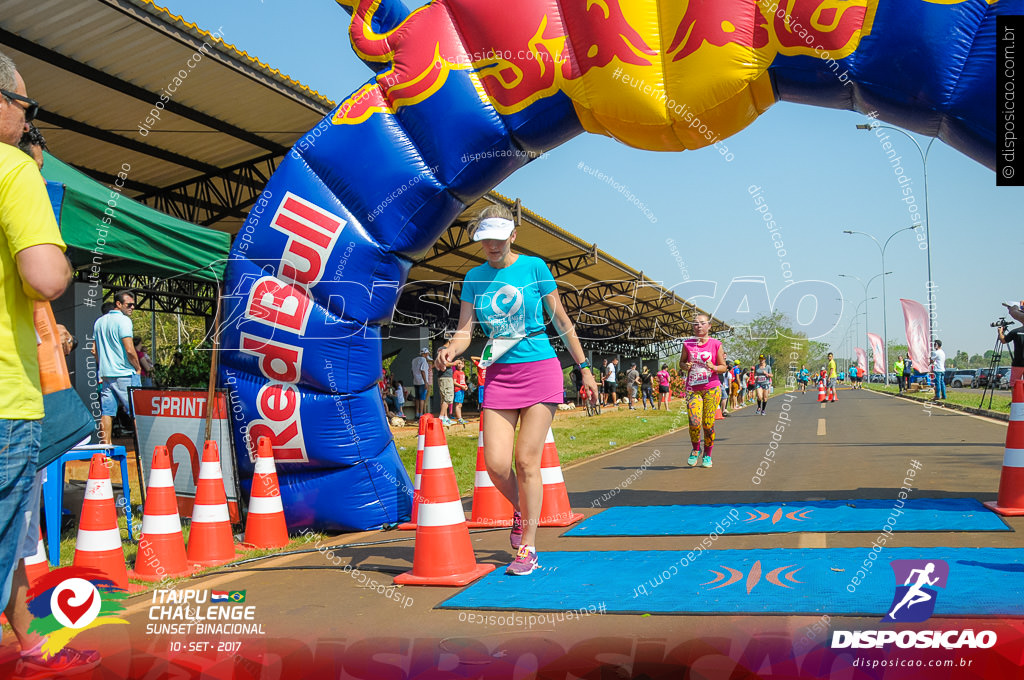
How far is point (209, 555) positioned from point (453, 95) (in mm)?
3859

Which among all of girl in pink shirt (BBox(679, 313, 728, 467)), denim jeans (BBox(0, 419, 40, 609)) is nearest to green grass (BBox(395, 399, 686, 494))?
girl in pink shirt (BBox(679, 313, 728, 467))

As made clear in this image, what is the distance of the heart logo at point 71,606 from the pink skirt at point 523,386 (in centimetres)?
230

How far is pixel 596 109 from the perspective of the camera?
237 inches

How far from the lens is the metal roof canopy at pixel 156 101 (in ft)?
28.7

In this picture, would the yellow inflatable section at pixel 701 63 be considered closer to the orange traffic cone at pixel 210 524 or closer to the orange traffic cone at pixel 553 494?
the orange traffic cone at pixel 553 494

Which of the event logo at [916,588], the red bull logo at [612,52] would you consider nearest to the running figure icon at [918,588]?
the event logo at [916,588]

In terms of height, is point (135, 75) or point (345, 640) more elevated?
point (135, 75)

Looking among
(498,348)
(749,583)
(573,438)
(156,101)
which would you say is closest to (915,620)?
(749,583)

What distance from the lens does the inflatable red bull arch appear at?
579cm

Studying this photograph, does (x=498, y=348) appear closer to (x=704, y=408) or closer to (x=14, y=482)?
(x=14, y=482)

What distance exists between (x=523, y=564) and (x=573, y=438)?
11532 mm

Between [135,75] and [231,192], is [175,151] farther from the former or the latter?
[135,75]

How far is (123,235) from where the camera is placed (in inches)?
287

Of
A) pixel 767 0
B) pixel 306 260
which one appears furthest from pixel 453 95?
pixel 767 0
